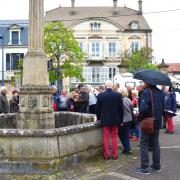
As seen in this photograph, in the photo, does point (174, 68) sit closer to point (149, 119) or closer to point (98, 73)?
point (98, 73)

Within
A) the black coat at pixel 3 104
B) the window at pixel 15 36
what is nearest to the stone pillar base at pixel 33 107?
the black coat at pixel 3 104

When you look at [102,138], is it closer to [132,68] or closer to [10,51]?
[132,68]

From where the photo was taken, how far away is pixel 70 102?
15.0 meters

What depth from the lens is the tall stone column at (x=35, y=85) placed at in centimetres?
973

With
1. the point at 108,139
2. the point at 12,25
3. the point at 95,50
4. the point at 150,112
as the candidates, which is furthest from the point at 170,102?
the point at 95,50

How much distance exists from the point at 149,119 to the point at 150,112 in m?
0.15

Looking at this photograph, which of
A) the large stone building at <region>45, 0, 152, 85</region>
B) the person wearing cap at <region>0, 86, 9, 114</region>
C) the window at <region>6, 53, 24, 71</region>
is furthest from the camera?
the large stone building at <region>45, 0, 152, 85</region>

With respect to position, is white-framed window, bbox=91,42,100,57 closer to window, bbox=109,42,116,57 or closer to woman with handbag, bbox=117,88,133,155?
window, bbox=109,42,116,57

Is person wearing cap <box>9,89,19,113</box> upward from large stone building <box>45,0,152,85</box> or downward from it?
downward

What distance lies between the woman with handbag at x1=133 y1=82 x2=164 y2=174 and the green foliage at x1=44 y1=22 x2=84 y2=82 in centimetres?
3375

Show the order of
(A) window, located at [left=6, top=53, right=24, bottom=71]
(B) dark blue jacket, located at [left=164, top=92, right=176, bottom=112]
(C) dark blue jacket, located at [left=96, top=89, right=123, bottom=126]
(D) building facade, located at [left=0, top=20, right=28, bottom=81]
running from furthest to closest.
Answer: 1. (A) window, located at [left=6, top=53, right=24, bottom=71]
2. (D) building facade, located at [left=0, top=20, right=28, bottom=81]
3. (B) dark blue jacket, located at [left=164, top=92, right=176, bottom=112]
4. (C) dark blue jacket, located at [left=96, top=89, right=123, bottom=126]

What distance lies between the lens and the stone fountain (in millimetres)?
7918

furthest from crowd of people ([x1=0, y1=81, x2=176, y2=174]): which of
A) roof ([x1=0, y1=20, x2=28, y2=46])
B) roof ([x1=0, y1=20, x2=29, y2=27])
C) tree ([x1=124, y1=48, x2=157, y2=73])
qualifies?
roof ([x1=0, y1=20, x2=29, y2=27])

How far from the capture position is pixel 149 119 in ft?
26.0
